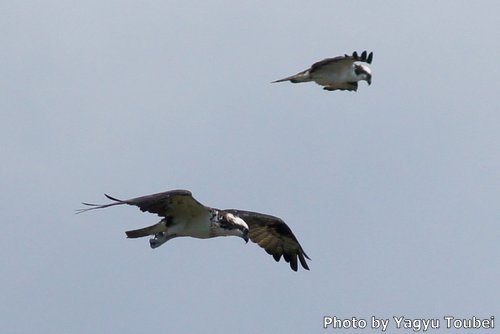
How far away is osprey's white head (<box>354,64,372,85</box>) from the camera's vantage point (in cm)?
2622

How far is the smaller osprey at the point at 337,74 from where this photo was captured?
25.5 meters

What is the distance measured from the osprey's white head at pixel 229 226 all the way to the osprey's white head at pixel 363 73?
4.84m

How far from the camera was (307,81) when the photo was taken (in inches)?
1023

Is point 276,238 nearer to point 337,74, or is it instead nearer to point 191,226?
point 337,74

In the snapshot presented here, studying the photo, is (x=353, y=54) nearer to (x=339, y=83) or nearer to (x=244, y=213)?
(x=339, y=83)

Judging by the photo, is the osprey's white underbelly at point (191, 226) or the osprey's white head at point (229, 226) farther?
the osprey's white head at point (229, 226)

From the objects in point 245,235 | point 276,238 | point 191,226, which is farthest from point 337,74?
point 191,226

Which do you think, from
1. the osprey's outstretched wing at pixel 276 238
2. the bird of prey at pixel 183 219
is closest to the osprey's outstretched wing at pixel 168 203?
the bird of prey at pixel 183 219

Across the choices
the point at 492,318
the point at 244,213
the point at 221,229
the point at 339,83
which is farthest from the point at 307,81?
Result: the point at 492,318

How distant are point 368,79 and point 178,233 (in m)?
5.88

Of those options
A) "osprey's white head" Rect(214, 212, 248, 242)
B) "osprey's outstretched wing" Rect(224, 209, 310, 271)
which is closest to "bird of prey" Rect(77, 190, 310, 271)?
"osprey's white head" Rect(214, 212, 248, 242)

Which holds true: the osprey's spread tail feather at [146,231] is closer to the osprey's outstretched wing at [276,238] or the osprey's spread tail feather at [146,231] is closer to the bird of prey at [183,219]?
the bird of prey at [183,219]

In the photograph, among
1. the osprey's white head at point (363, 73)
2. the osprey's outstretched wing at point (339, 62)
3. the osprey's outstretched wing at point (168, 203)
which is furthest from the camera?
the osprey's white head at point (363, 73)

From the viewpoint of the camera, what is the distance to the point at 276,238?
1008 inches
